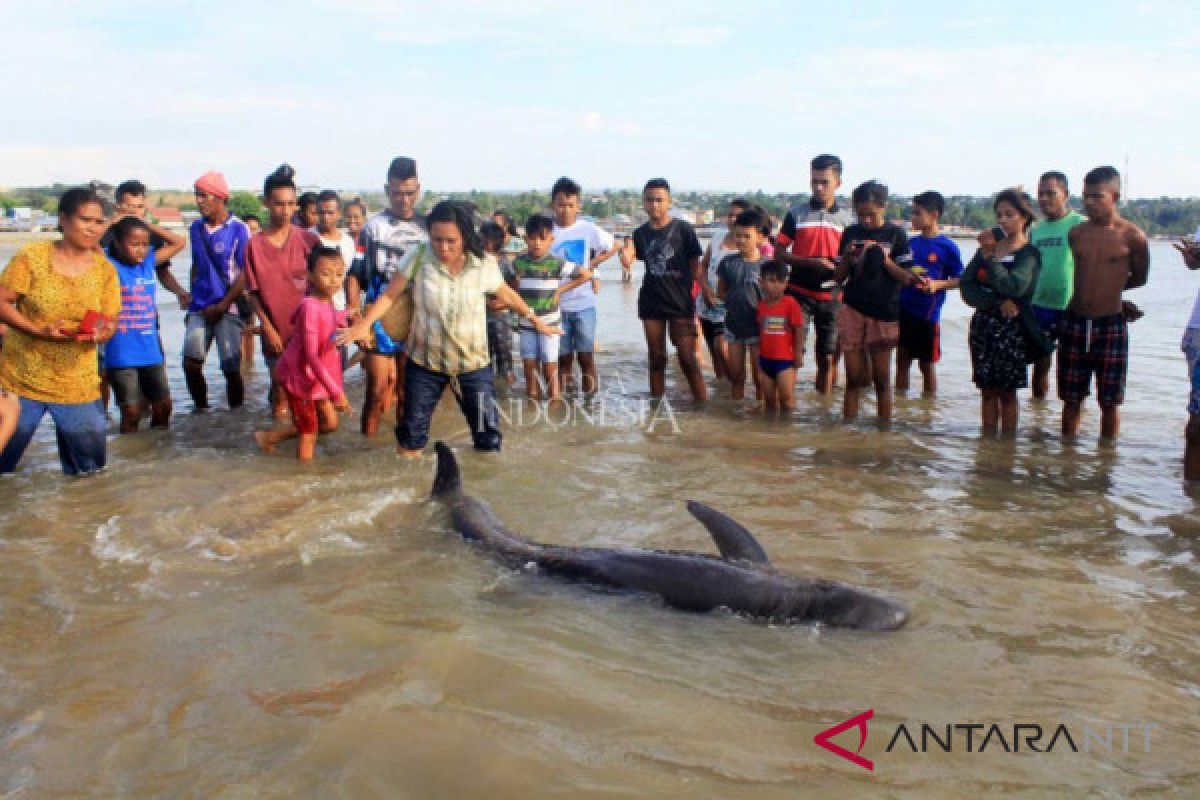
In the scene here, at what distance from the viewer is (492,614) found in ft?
13.1

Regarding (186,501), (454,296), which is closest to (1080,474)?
(454,296)

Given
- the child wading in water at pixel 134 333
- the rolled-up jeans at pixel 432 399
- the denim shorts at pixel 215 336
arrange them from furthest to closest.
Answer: the denim shorts at pixel 215 336 < the child wading in water at pixel 134 333 < the rolled-up jeans at pixel 432 399

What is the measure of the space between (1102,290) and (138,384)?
7865 millimetres

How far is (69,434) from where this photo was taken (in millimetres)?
6031

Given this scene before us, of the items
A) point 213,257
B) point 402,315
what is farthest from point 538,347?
point 213,257

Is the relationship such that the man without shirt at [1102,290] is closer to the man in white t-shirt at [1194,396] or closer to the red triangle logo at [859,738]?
the man in white t-shirt at [1194,396]

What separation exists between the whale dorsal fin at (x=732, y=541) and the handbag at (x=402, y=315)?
2995 mm

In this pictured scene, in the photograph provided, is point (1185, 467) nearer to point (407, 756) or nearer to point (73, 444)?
point (407, 756)

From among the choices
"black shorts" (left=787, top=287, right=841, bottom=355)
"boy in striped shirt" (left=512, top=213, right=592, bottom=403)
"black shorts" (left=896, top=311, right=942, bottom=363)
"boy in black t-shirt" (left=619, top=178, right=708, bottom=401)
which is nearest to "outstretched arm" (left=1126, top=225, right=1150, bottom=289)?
"black shorts" (left=896, top=311, right=942, bottom=363)

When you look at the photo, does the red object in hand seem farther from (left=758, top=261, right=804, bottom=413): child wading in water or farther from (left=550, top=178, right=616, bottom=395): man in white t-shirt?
(left=758, top=261, right=804, bottom=413): child wading in water

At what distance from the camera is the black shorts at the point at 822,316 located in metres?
9.14

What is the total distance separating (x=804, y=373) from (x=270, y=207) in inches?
276

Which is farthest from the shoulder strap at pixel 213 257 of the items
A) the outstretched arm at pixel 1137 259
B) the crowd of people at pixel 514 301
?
the outstretched arm at pixel 1137 259

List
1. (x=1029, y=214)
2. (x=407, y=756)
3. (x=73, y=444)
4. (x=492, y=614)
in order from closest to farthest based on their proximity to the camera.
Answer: (x=407, y=756)
(x=492, y=614)
(x=73, y=444)
(x=1029, y=214)
